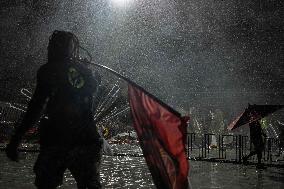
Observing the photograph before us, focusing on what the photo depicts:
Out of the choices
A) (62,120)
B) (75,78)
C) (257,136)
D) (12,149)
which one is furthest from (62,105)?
(257,136)

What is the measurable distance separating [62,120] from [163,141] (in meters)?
0.95

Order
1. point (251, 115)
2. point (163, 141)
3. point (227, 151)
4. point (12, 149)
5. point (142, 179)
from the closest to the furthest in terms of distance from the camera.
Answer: point (12, 149)
point (163, 141)
point (142, 179)
point (251, 115)
point (227, 151)

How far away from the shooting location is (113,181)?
34.5 ft

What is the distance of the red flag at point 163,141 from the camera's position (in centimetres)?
388

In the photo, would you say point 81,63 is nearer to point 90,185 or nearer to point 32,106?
point 32,106

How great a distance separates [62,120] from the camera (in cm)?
366

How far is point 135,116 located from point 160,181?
0.65 m

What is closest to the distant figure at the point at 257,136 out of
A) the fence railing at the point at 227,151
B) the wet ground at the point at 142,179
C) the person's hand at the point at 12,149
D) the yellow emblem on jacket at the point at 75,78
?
the wet ground at the point at 142,179

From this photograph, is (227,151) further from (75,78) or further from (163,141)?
(75,78)

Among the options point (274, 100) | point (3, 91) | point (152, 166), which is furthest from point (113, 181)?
point (3, 91)

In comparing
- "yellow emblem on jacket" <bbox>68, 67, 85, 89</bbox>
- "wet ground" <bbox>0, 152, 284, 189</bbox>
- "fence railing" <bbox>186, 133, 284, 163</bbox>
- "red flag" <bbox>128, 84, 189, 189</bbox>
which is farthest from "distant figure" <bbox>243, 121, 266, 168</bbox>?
"yellow emblem on jacket" <bbox>68, 67, 85, 89</bbox>

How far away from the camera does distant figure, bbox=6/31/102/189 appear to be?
358 centimetres

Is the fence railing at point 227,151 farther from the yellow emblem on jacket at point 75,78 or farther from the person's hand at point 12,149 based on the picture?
the person's hand at point 12,149

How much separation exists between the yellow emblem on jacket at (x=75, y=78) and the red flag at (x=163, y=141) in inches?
23.5
